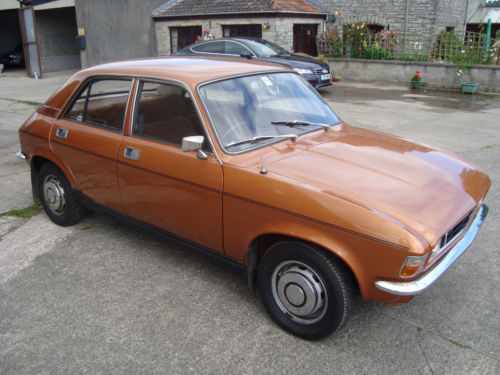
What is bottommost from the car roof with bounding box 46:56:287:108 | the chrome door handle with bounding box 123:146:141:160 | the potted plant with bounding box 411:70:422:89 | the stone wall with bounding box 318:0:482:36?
the potted plant with bounding box 411:70:422:89

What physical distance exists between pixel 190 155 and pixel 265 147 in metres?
0.56

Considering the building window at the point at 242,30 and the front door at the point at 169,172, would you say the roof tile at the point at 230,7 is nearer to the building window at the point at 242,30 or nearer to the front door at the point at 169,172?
the building window at the point at 242,30

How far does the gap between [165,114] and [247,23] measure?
1667cm

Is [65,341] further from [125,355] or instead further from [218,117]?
[218,117]

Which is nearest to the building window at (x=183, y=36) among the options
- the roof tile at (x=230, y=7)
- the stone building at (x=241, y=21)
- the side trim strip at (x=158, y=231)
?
→ the stone building at (x=241, y=21)

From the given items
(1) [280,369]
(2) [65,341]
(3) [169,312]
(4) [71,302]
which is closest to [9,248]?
(4) [71,302]

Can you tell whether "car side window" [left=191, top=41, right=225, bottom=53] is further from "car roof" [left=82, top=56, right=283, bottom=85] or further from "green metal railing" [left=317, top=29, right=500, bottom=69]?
"car roof" [left=82, top=56, right=283, bottom=85]

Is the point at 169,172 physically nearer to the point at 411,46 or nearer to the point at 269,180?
the point at 269,180

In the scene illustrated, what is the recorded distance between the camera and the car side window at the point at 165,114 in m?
3.45

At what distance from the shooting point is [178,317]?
3223 millimetres

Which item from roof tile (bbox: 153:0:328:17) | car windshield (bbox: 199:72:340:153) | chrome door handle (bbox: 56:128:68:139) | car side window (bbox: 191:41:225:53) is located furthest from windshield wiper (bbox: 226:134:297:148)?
roof tile (bbox: 153:0:328:17)

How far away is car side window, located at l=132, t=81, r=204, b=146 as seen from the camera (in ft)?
11.3

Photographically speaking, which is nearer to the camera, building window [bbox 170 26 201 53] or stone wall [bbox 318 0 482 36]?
stone wall [bbox 318 0 482 36]

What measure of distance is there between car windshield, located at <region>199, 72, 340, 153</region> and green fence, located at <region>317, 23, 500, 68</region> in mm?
12764
